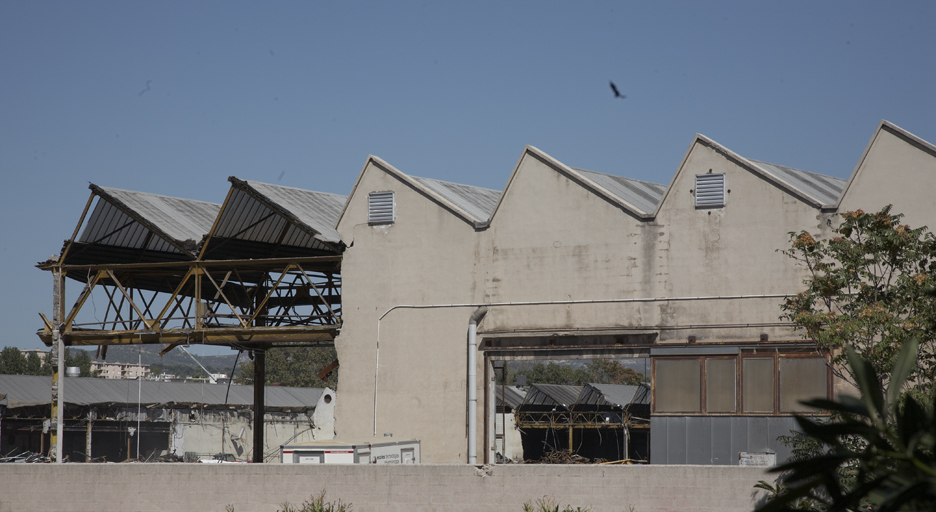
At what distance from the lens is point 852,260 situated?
23.3m

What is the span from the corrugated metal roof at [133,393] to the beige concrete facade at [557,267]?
1195 inches

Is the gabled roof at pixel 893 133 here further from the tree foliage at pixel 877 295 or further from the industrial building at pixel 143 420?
the industrial building at pixel 143 420

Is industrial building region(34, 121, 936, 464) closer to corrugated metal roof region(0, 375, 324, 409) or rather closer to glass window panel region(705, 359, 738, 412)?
glass window panel region(705, 359, 738, 412)

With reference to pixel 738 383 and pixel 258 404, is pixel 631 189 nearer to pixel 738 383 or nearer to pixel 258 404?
pixel 738 383

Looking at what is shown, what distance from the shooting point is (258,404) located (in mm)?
40250

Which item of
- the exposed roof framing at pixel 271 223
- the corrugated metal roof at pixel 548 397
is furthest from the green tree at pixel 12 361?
the exposed roof framing at pixel 271 223

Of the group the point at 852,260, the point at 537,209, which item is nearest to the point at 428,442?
the point at 537,209

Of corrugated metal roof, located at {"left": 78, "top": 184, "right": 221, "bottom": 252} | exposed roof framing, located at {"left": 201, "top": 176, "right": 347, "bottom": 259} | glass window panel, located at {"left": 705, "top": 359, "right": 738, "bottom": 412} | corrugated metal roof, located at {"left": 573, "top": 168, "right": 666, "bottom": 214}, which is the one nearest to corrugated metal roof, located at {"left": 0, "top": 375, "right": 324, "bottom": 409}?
corrugated metal roof, located at {"left": 78, "top": 184, "right": 221, "bottom": 252}

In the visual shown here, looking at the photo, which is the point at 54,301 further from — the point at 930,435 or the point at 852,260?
the point at 930,435

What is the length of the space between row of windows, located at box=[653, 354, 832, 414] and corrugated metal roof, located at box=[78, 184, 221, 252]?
17.1 m

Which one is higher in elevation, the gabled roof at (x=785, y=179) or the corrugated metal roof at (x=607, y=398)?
the gabled roof at (x=785, y=179)

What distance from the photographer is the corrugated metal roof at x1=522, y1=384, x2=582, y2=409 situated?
64.4 m

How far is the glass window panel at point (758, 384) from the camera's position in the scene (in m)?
27.7

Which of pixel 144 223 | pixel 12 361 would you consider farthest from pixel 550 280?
pixel 12 361
